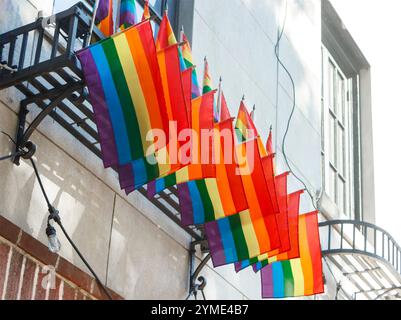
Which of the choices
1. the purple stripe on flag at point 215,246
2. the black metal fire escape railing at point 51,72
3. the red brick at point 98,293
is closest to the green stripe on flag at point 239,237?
the purple stripe on flag at point 215,246

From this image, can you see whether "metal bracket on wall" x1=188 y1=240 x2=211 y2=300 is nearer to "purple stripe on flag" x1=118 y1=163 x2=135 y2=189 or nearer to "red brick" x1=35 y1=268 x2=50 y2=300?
"purple stripe on flag" x1=118 y1=163 x2=135 y2=189

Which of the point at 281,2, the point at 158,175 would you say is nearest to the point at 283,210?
the point at 158,175

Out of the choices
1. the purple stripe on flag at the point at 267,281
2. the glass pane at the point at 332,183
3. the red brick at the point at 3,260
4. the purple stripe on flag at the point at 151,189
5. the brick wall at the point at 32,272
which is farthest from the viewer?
the glass pane at the point at 332,183

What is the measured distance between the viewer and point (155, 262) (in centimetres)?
1142

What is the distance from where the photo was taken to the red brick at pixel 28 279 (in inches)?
364

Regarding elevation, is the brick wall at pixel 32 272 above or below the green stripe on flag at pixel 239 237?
below

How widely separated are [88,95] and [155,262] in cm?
217

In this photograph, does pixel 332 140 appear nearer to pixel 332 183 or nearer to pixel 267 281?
pixel 332 183

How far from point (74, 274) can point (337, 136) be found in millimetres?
9601

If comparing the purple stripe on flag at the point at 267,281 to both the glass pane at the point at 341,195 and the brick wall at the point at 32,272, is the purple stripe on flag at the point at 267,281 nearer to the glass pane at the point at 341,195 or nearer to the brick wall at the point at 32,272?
the brick wall at the point at 32,272

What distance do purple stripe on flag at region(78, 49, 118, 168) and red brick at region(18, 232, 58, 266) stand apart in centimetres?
88

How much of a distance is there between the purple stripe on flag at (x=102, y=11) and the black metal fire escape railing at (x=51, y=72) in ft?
0.29

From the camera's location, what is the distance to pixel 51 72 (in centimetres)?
993

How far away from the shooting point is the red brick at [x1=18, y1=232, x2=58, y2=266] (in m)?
9.38
